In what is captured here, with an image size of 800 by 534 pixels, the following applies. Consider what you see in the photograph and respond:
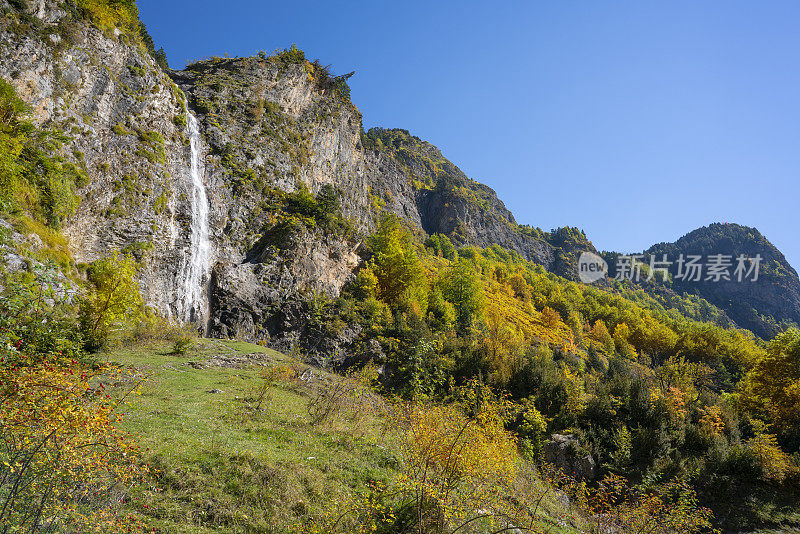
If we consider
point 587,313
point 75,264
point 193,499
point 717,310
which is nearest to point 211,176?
point 75,264

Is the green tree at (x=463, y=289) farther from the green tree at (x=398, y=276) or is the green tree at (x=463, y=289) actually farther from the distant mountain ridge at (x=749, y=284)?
the distant mountain ridge at (x=749, y=284)

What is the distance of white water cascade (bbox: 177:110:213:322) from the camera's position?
84.4 ft

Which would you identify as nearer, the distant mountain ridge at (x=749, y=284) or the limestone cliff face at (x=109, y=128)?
the limestone cliff face at (x=109, y=128)

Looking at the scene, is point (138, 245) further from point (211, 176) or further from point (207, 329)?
point (211, 176)

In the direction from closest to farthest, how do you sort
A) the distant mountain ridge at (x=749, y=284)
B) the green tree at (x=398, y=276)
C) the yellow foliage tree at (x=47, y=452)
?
the yellow foliage tree at (x=47, y=452) → the green tree at (x=398, y=276) → the distant mountain ridge at (x=749, y=284)

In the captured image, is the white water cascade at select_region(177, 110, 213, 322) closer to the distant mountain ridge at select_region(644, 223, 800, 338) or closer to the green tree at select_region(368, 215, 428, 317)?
the green tree at select_region(368, 215, 428, 317)

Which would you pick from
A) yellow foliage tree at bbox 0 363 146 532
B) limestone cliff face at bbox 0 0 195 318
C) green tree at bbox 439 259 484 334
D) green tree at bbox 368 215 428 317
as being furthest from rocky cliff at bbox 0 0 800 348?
yellow foliage tree at bbox 0 363 146 532

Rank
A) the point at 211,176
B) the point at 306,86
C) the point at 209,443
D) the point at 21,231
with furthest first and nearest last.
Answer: the point at 306,86
the point at 211,176
the point at 21,231
the point at 209,443

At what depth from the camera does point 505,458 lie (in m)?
8.98

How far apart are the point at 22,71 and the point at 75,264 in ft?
38.2

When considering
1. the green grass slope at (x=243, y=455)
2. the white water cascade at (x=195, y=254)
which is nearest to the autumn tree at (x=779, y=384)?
the green grass slope at (x=243, y=455)

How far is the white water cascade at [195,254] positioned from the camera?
2573cm

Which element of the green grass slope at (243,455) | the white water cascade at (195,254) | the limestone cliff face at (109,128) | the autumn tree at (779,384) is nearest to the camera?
the green grass slope at (243,455)

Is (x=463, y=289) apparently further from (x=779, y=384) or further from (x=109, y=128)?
(x=109, y=128)
